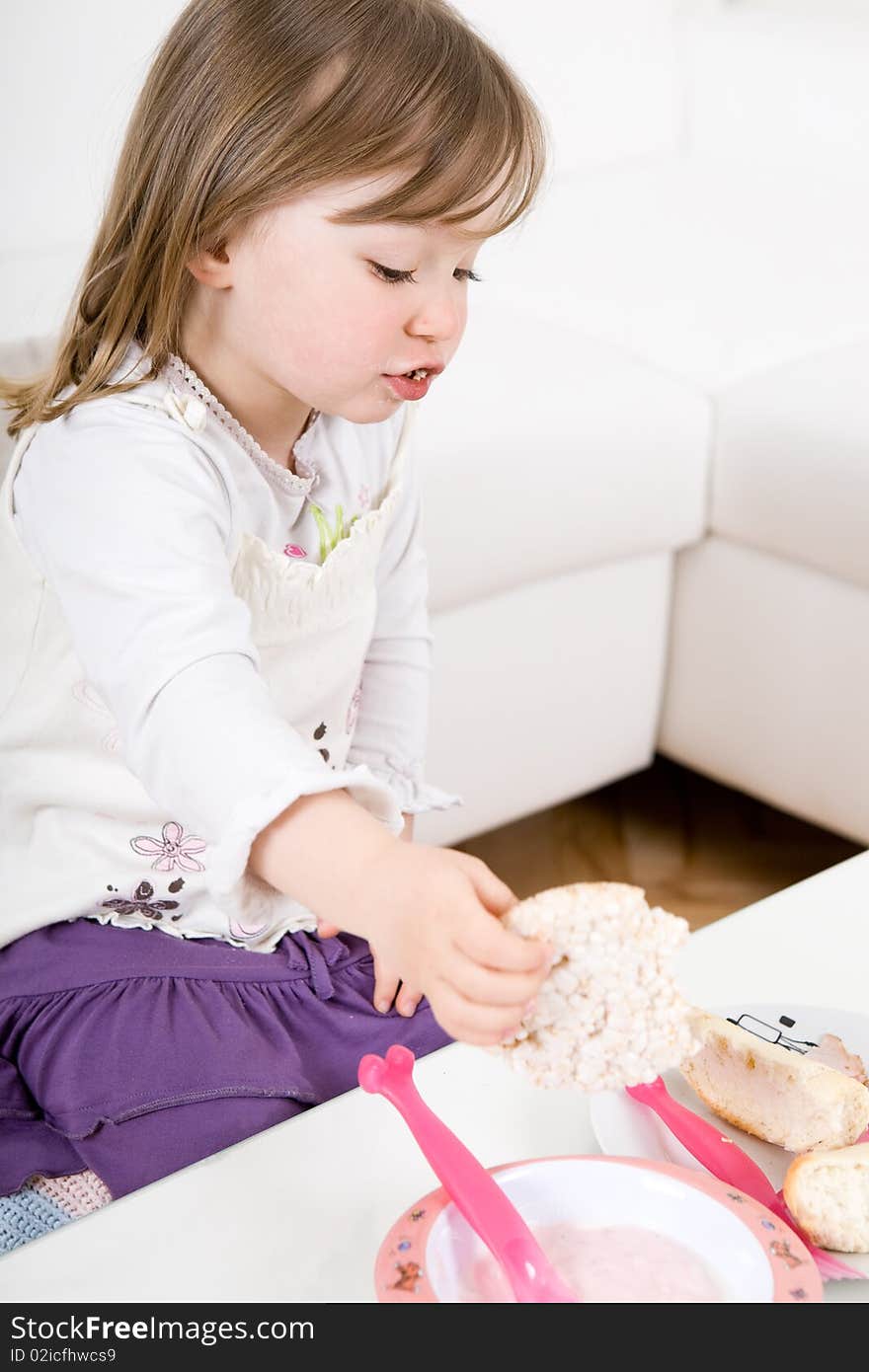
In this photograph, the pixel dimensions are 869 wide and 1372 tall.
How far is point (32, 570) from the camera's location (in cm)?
87

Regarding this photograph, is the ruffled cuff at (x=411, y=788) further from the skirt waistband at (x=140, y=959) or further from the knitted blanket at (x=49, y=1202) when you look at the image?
the knitted blanket at (x=49, y=1202)

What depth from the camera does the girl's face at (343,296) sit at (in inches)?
30.5

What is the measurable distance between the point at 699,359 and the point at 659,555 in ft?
0.67

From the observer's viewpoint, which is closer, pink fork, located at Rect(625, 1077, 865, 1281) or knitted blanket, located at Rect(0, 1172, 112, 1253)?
pink fork, located at Rect(625, 1077, 865, 1281)

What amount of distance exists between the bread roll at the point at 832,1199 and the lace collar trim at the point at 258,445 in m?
0.49

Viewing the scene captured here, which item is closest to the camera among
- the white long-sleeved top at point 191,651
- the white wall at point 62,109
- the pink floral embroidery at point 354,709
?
the white long-sleeved top at point 191,651

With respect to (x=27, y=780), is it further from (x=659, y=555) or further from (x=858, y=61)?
(x=858, y=61)

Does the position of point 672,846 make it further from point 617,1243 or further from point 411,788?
point 617,1243

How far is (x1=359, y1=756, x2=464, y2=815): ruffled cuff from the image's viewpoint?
3.50 feet

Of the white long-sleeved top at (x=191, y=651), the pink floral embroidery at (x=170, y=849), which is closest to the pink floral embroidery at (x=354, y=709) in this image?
the white long-sleeved top at (x=191, y=651)

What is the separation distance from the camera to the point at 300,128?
2.50ft

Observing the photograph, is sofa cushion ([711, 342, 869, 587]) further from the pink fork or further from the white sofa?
the pink fork

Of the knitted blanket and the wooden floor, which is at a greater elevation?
the wooden floor

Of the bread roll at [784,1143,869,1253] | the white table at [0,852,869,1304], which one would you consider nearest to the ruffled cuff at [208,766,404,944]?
the white table at [0,852,869,1304]
